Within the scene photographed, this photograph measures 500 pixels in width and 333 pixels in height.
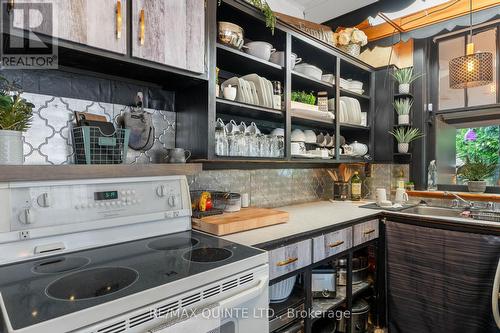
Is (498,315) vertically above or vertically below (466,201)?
below

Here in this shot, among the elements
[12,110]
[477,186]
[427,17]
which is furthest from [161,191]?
[427,17]

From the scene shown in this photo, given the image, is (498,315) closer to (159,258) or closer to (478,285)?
(478,285)

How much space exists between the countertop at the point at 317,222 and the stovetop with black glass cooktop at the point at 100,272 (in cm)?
18

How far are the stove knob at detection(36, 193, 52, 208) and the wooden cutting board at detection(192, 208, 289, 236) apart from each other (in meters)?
0.64

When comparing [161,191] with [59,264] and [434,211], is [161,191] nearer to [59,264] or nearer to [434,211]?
[59,264]

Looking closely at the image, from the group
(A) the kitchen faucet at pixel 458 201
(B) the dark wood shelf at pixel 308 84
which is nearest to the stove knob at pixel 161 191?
(B) the dark wood shelf at pixel 308 84

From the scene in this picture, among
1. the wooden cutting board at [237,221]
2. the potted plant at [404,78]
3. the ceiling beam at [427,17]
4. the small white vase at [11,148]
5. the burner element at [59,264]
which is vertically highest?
the ceiling beam at [427,17]

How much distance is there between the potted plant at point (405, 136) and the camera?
250 cm

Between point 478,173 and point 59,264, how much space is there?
2.88 meters

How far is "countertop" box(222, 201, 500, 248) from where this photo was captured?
1337mm

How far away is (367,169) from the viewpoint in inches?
112

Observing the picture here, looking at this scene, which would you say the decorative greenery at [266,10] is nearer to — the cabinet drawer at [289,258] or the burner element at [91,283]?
the cabinet drawer at [289,258]

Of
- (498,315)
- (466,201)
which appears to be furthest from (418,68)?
(498,315)

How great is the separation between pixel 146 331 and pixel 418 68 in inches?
113
